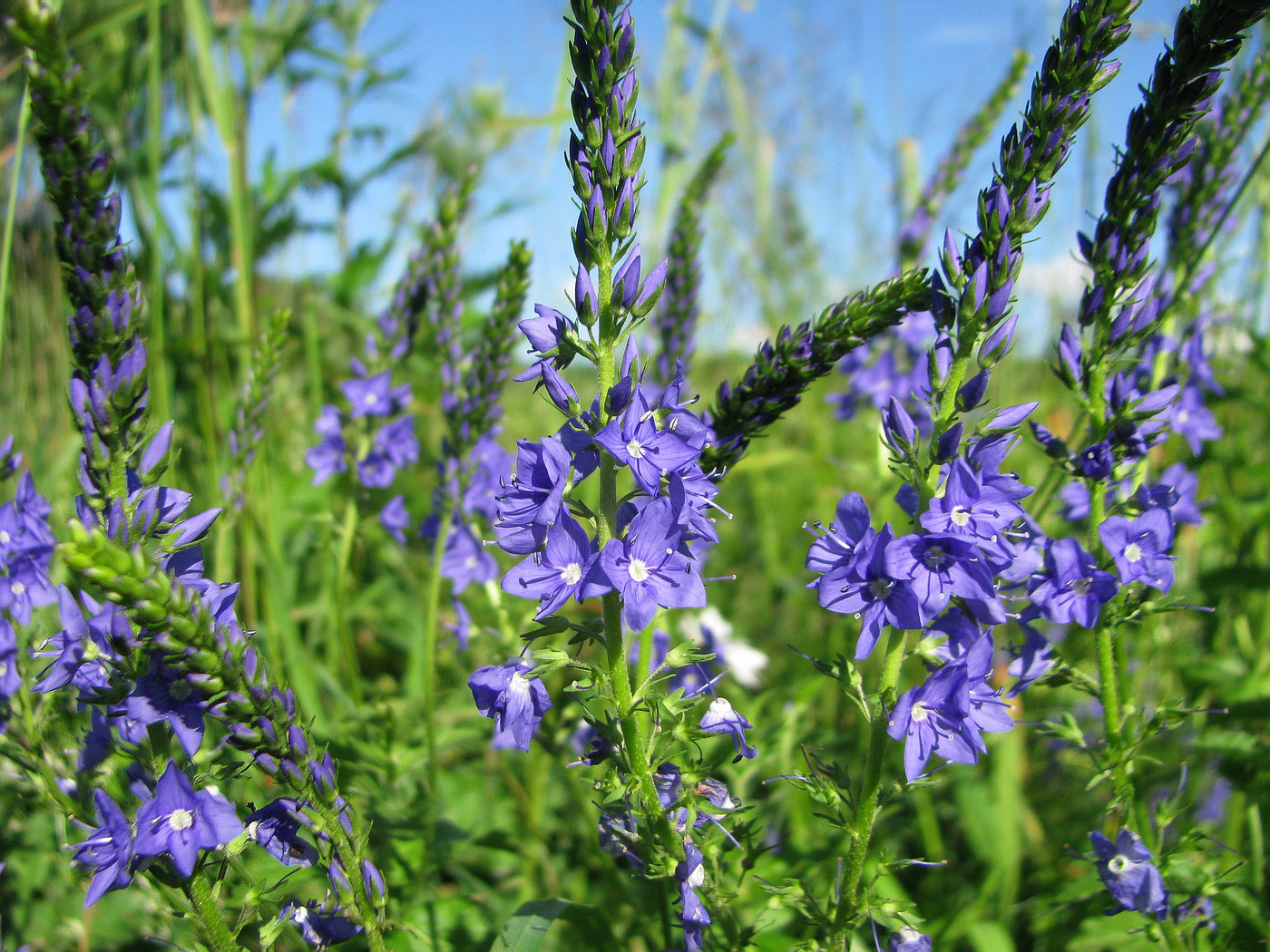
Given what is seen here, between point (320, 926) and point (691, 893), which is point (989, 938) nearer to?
point (691, 893)

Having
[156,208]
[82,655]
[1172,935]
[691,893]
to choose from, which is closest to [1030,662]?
[1172,935]

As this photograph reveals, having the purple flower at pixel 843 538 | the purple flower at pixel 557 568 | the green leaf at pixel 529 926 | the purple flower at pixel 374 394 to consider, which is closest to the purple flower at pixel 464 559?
the purple flower at pixel 374 394

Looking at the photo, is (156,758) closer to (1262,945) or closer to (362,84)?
(1262,945)

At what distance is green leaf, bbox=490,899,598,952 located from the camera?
198 cm

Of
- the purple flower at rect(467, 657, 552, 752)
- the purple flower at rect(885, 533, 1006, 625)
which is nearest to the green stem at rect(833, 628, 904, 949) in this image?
the purple flower at rect(885, 533, 1006, 625)

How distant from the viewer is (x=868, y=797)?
6.15 feet

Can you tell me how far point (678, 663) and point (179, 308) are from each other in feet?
15.7

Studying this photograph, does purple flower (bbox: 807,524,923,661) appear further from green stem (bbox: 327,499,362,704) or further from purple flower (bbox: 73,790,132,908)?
green stem (bbox: 327,499,362,704)

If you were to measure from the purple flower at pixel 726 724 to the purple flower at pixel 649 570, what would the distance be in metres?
0.38

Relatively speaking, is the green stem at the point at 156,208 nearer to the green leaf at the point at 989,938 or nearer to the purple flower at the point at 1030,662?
the purple flower at the point at 1030,662

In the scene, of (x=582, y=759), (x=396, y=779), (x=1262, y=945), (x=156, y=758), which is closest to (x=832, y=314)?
(x=582, y=759)

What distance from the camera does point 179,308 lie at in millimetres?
5238

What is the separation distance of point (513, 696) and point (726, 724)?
20.3 inches

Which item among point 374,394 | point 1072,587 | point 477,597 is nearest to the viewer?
point 1072,587
